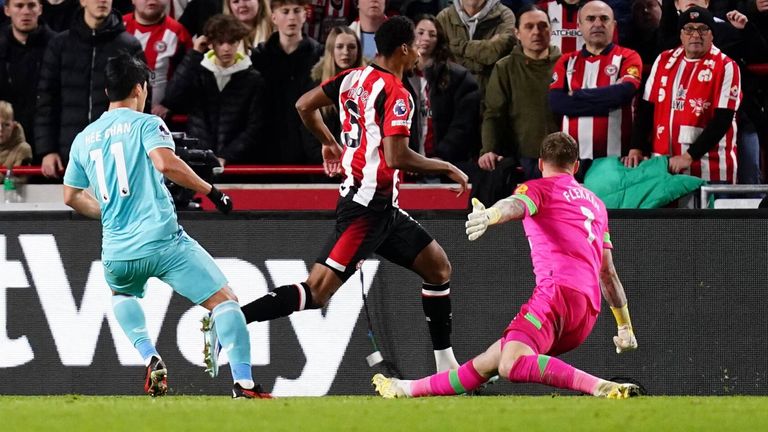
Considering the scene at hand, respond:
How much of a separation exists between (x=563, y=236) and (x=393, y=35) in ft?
6.07

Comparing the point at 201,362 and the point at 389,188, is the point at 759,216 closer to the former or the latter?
the point at 389,188

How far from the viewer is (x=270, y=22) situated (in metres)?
11.3

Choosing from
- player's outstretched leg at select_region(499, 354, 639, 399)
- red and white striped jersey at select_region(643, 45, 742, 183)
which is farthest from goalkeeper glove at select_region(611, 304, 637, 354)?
red and white striped jersey at select_region(643, 45, 742, 183)

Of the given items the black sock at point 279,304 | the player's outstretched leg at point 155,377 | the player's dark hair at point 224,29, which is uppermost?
the player's dark hair at point 224,29

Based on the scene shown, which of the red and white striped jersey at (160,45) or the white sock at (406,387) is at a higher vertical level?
the red and white striped jersey at (160,45)

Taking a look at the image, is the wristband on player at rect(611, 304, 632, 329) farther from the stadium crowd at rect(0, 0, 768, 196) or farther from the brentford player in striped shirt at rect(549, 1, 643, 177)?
the brentford player in striped shirt at rect(549, 1, 643, 177)

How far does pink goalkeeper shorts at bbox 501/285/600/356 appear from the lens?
6.80 meters

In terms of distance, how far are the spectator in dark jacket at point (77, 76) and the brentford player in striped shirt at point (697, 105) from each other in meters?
4.07

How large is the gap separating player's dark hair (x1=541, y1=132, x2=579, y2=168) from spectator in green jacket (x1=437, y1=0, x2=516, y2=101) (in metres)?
3.59

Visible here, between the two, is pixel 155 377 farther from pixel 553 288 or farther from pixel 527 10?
pixel 527 10

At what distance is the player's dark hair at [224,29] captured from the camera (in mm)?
10547

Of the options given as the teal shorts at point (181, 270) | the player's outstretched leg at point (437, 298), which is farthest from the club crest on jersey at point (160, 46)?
the teal shorts at point (181, 270)

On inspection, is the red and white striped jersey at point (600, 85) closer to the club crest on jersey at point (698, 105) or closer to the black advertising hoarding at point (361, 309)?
the club crest on jersey at point (698, 105)

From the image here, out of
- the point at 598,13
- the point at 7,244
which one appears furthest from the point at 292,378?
the point at 598,13
